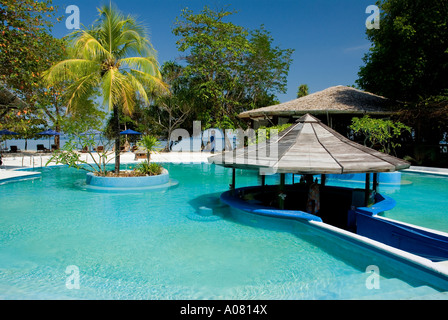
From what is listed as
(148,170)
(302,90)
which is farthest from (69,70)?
(302,90)

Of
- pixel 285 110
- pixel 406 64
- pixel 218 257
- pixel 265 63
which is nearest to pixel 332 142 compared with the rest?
pixel 218 257

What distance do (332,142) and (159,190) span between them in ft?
22.3

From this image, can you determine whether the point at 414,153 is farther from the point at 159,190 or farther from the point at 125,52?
the point at 125,52

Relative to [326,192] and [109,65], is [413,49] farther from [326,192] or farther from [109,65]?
[109,65]

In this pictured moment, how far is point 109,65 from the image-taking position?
12000mm

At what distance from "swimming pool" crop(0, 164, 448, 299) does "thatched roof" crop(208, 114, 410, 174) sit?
141 centimetres

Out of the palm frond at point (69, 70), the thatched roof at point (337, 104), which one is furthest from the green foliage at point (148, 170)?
the thatched roof at point (337, 104)

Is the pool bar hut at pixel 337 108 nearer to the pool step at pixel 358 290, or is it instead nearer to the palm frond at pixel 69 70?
the palm frond at pixel 69 70

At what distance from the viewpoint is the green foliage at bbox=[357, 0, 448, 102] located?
659 inches

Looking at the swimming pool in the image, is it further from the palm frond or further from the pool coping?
the pool coping

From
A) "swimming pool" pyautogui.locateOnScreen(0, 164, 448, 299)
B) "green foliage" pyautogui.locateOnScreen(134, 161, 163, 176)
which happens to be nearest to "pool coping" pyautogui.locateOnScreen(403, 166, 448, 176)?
"swimming pool" pyautogui.locateOnScreen(0, 164, 448, 299)

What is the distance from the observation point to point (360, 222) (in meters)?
6.61

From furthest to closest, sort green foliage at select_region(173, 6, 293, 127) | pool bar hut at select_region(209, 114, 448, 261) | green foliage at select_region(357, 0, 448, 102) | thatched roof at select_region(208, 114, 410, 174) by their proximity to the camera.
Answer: green foliage at select_region(173, 6, 293, 127), green foliage at select_region(357, 0, 448, 102), thatched roof at select_region(208, 114, 410, 174), pool bar hut at select_region(209, 114, 448, 261)

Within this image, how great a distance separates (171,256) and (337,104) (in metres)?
16.5
